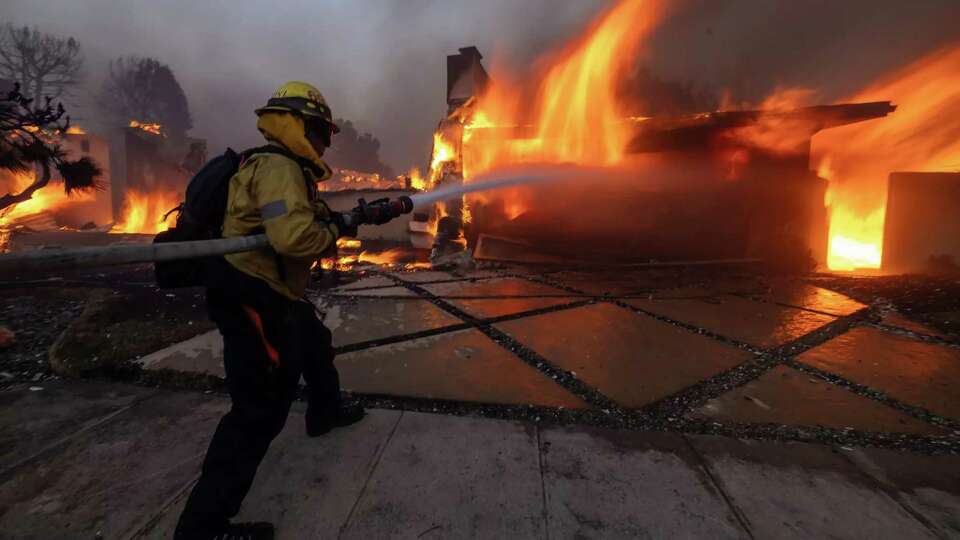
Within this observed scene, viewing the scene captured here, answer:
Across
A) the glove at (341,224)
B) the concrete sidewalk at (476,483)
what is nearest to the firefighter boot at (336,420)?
the concrete sidewalk at (476,483)

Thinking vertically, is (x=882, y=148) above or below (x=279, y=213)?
above

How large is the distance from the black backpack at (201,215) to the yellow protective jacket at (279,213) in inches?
1.5

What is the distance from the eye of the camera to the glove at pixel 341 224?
192 cm

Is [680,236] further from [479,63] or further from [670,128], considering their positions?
[479,63]

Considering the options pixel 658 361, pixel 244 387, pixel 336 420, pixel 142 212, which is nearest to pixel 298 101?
pixel 244 387

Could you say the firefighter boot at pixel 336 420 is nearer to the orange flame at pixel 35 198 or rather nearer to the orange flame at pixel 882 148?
the orange flame at pixel 882 148

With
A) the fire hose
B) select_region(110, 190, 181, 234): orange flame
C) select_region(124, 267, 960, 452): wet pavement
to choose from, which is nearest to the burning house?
select_region(124, 267, 960, 452): wet pavement

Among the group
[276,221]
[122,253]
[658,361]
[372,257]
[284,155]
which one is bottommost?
[658,361]

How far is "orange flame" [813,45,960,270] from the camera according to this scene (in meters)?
7.68

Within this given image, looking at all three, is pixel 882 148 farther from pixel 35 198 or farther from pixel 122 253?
pixel 35 198

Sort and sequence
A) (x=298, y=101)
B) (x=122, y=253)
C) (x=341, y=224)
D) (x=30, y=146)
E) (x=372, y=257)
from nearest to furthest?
(x=122, y=253)
(x=298, y=101)
(x=341, y=224)
(x=30, y=146)
(x=372, y=257)

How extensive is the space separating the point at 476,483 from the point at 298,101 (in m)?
1.86

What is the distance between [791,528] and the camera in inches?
57.3

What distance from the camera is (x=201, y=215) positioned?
168cm
